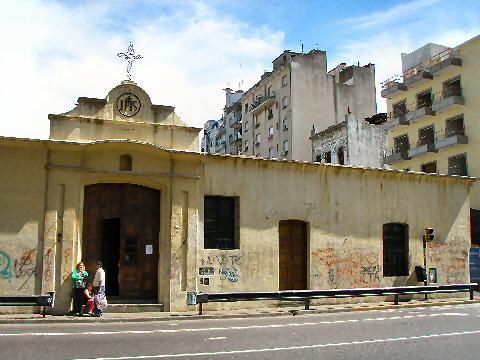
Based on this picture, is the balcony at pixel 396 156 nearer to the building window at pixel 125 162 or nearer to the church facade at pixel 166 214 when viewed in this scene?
the church facade at pixel 166 214

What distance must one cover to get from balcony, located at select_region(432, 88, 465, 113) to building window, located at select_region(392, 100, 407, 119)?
4.08 meters


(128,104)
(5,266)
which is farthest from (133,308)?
(128,104)

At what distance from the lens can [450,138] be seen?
128ft

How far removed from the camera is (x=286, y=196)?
19.7m

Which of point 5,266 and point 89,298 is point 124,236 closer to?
point 89,298

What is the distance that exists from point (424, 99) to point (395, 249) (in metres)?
24.2

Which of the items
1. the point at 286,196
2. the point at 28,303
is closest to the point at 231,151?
the point at 286,196

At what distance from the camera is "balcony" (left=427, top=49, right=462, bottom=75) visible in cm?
3906

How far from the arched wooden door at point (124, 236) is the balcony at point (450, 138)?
2690 cm

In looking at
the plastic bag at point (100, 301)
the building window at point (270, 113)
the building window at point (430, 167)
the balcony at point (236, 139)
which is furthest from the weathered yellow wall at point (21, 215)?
the balcony at point (236, 139)

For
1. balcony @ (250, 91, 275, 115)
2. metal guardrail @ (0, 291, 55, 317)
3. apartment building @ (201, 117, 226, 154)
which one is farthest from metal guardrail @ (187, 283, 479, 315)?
apartment building @ (201, 117, 226, 154)

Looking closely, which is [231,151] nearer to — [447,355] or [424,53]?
[424,53]

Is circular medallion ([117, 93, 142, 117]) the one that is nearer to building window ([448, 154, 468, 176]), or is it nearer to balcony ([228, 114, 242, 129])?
building window ([448, 154, 468, 176])

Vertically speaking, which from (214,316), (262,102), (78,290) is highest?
(262,102)
